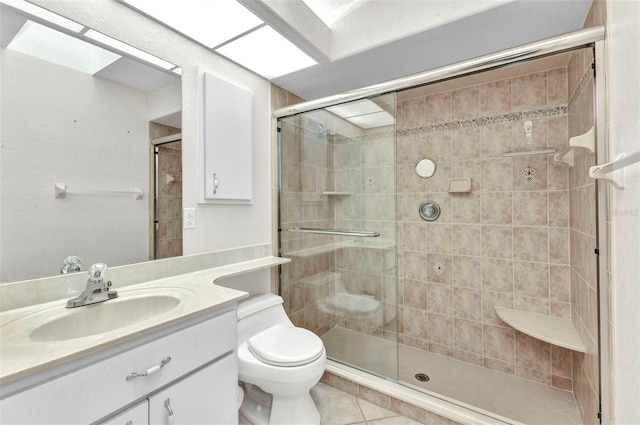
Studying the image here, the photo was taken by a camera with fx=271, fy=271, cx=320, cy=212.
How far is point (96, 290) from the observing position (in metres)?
1.05

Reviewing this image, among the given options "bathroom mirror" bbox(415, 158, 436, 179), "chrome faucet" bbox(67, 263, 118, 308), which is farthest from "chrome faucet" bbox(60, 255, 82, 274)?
"bathroom mirror" bbox(415, 158, 436, 179)

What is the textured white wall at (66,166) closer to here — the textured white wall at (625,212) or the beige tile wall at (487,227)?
the textured white wall at (625,212)

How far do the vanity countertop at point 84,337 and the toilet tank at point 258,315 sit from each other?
321 mm

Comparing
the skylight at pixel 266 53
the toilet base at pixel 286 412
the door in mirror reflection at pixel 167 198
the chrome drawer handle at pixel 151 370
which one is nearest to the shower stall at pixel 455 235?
the skylight at pixel 266 53

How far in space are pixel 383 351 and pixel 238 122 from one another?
1.80 m

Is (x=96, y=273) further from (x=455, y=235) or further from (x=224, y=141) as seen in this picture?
(x=455, y=235)

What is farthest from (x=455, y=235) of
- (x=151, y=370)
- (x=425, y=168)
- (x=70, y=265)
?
(x=70, y=265)

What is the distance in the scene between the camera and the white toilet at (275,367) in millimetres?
1329

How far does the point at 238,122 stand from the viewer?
1.80 metres

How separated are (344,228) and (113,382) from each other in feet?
4.73

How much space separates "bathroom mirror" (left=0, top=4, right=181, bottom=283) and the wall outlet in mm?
172

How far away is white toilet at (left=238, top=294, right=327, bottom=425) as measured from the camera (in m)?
1.33

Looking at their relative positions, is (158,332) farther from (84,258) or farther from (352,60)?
(352,60)

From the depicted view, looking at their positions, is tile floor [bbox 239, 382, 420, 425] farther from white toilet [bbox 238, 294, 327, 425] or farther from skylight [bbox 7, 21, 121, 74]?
skylight [bbox 7, 21, 121, 74]
